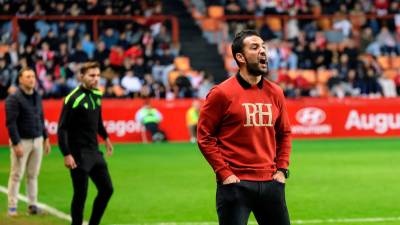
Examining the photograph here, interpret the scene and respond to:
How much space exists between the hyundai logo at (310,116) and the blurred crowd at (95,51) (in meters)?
3.80

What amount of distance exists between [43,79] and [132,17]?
524cm

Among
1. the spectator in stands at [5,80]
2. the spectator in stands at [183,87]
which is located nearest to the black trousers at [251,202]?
the spectator in stands at [5,80]

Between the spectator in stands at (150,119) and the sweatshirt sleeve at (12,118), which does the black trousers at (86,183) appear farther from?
the spectator in stands at (150,119)

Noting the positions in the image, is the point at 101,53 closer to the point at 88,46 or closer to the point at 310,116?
the point at 88,46

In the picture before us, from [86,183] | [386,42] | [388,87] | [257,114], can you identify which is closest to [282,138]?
[257,114]

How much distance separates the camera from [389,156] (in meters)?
25.5

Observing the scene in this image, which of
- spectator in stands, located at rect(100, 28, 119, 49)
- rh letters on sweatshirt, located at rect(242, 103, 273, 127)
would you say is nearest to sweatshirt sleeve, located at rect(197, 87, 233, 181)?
rh letters on sweatshirt, located at rect(242, 103, 273, 127)

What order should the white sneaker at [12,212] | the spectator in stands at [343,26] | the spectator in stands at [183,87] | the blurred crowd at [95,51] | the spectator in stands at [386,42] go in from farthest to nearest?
the spectator in stands at [343,26], the spectator in stands at [386,42], the spectator in stands at [183,87], the blurred crowd at [95,51], the white sneaker at [12,212]

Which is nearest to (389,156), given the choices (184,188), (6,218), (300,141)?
(300,141)

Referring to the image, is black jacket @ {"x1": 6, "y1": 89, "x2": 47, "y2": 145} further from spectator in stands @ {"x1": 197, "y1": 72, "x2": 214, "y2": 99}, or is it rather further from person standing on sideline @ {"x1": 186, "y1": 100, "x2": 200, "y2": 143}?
spectator in stands @ {"x1": 197, "y1": 72, "x2": 214, "y2": 99}

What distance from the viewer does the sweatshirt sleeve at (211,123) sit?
7.95 m

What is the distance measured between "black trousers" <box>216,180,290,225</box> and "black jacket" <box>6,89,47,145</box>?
268 inches

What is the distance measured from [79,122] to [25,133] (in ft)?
8.35

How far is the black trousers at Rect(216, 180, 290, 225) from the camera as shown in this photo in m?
7.91
